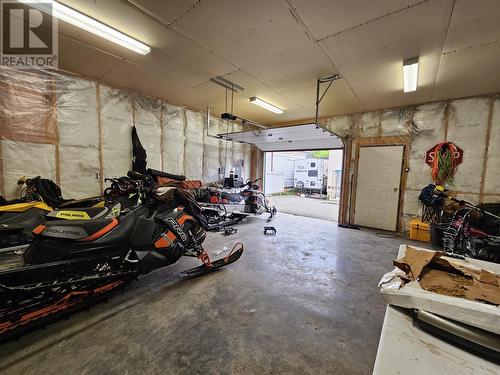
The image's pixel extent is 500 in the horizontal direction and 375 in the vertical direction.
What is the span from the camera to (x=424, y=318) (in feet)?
2.41

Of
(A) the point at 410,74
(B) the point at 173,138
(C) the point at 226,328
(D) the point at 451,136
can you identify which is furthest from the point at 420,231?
(B) the point at 173,138

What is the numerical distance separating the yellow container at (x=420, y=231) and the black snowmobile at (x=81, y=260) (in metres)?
4.62

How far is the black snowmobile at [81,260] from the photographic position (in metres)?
1.44

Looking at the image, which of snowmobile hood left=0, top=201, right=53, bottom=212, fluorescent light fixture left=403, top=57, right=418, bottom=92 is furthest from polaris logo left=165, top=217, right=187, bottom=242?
fluorescent light fixture left=403, top=57, right=418, bottom=92

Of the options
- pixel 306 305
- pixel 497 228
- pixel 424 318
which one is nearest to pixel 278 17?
pixel 424 318

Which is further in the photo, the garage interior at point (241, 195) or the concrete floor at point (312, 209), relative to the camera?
the concrete floor at point (312, 209)

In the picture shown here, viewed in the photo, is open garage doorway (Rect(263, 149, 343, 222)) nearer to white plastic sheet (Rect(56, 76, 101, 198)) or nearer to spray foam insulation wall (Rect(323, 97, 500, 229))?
spray foam insulation wall (Rect(323, 97, 500, 229))

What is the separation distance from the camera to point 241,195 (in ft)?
18.2

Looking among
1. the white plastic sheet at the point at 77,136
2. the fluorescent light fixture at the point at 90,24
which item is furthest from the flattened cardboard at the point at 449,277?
the white plastic sheet at the point at 77,136

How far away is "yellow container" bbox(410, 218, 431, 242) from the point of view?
422 centimetres

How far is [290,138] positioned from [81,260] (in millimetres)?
5504

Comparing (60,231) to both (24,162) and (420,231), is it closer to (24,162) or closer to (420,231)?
(24,162)

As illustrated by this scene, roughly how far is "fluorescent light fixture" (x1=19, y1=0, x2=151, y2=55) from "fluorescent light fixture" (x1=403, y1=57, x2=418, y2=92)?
3.68 metres

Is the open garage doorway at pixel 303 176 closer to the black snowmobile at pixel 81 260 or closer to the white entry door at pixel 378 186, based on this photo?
the white entry door at pixel 378 186
